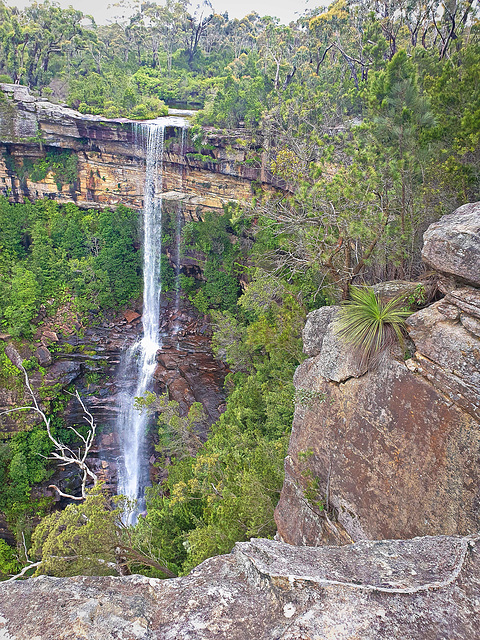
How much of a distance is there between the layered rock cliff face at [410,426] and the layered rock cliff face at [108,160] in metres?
14.2

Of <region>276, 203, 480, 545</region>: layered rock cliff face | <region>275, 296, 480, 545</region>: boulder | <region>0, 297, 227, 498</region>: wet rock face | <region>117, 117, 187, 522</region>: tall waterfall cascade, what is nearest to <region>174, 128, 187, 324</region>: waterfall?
<region>0, 297, 227, 498</region>: wet rock face

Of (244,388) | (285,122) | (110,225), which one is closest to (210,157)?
(285,122)

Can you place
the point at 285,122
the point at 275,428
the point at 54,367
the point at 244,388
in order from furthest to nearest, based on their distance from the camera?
the point at 54,367, the point at 285,122, the point at 244,388, the point at 275,428

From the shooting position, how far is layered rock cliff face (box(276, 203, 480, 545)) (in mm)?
3732

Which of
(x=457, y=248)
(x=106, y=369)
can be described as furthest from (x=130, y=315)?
(x=457, y=248)

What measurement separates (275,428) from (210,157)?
14.7 metres

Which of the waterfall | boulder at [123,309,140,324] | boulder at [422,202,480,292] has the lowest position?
boulder at [123,309,140,324]

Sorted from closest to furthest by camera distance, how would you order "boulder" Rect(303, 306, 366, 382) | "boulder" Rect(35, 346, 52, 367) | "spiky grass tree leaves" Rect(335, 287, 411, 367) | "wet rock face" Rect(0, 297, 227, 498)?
"spiky grass tree leaves" Rect(335, 287, 411, 367) < "boulder" Rect(303, 306, 366, 382) < "wet rock face" Rect(0, 297, 227, 498) < "boulder" Rect(35, 346, 52, 367)

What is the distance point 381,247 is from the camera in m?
7.19

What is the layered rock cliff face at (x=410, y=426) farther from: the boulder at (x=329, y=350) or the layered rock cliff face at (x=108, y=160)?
the layered rock cliff face at (x=108, y=160)

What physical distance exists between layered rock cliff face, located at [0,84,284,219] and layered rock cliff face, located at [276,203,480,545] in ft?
46.6

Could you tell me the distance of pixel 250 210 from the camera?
10680mm

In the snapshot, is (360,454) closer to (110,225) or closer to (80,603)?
(80,603)

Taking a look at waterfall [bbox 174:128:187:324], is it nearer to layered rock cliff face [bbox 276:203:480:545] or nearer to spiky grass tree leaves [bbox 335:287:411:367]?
layered rock cliff face [bbox 276:203:480:545]
